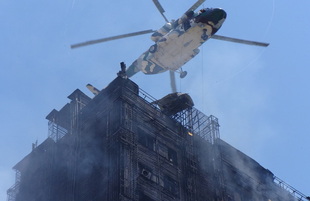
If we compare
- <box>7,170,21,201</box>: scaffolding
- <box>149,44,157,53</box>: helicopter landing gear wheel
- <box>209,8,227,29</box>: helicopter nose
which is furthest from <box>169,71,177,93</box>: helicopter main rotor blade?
<box>7,170,21,201</box>: scaffolding

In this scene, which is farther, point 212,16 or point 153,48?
point 153,48

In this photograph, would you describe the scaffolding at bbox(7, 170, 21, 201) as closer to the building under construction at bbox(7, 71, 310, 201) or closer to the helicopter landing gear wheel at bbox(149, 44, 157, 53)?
the building under construction at bbox(7, 71, 310, 201)

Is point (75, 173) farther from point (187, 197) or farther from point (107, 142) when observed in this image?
point (187, 197)

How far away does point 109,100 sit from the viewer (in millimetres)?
62625

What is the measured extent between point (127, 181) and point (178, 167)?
802 cm

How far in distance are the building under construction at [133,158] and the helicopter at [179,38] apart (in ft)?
14.0

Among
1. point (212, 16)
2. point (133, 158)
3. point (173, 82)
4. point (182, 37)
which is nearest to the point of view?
point (133, 158)

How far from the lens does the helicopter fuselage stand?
67250 mm

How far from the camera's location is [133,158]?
58344 mm

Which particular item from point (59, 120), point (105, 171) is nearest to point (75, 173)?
point (105, 171)

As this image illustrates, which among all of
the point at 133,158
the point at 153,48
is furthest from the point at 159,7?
the point at 133,158

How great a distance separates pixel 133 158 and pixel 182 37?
15448 millimetres

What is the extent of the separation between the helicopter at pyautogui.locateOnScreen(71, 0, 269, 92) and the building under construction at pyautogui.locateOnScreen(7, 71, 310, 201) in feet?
14.0

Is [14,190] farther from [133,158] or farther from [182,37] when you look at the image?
[182,37]
